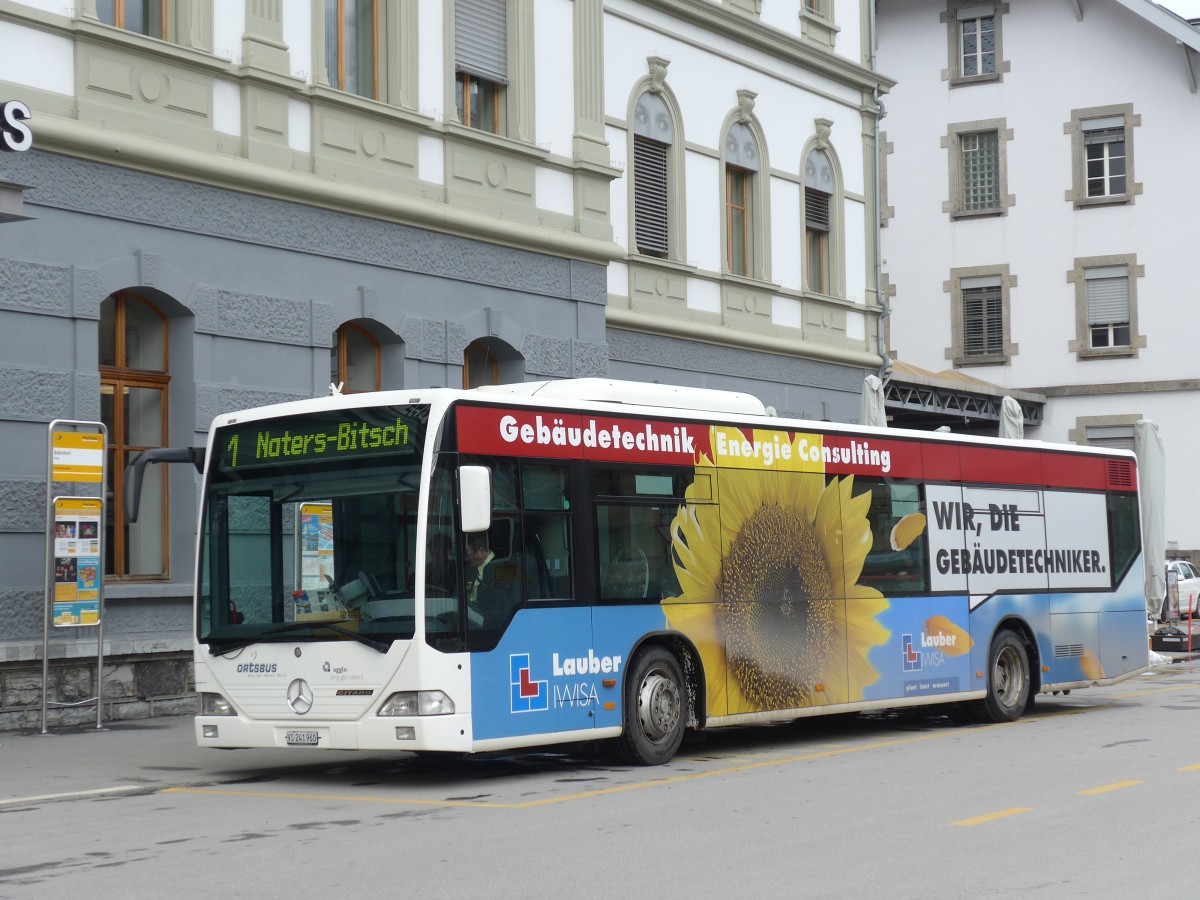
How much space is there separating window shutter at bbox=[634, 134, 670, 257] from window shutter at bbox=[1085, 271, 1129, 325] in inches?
844

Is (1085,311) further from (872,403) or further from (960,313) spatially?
(872,403)

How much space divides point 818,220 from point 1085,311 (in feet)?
54.9

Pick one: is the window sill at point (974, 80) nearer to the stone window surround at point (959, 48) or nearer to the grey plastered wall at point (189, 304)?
the stone window surround at point (959, 48)

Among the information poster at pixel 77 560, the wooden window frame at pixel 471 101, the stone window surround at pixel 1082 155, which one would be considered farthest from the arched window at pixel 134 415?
the stone window surround at pixel 1082 155

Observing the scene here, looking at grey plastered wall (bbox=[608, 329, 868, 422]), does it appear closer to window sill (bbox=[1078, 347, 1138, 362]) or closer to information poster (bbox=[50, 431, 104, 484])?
information poster (bbox=[50, 431, 104, 484])

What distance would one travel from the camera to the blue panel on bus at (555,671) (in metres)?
12.2

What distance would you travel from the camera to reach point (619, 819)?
1046 cm

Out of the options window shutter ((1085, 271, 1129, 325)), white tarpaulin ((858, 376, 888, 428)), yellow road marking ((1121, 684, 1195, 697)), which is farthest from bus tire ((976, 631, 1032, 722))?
window shutter ((1085, 271, 1129, 325))

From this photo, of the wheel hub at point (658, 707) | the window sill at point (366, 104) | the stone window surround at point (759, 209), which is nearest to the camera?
the wheel hub at point (658, 707)

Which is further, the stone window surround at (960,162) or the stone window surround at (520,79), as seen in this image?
the stone window surround at (960,162)

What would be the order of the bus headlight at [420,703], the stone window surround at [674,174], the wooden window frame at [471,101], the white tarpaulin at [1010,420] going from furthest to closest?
the white tarpaulin at [1010,420], the stone window surround at [674,174], the wooden window frame at [471,101], the bus headlight at [420,703]

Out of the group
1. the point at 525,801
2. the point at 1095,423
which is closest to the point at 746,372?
the point at 525,801

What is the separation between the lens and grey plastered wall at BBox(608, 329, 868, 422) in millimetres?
24672

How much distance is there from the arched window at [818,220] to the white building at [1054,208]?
15.7 metres
